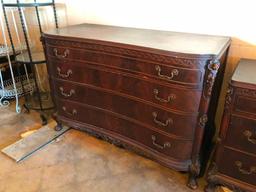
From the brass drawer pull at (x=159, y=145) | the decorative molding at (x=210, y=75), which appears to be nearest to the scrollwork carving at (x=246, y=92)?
the decorative molding at (x=210, y=75)

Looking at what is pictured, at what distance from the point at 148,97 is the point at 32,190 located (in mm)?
975

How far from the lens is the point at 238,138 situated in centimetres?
116

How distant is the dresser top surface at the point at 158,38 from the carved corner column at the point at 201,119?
0.08m

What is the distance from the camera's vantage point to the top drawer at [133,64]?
1.15 m

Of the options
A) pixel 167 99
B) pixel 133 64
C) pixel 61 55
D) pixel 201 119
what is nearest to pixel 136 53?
pixel 133 64

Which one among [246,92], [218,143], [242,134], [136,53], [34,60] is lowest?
[218,143]

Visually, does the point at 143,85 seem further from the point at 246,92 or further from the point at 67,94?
the point at 67,94

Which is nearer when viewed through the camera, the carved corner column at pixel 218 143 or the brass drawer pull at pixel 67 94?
the carved corner column at pixel 218 143

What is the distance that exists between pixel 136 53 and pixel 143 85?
0.20 m

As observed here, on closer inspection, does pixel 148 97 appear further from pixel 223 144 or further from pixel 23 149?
pixel 23 149

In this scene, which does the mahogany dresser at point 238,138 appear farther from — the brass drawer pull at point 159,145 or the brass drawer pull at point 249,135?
the brass drawer pull at point 159,145

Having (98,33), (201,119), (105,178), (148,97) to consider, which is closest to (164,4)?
(98,33)

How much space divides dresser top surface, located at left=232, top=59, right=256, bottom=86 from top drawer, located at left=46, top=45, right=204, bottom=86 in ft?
0.60

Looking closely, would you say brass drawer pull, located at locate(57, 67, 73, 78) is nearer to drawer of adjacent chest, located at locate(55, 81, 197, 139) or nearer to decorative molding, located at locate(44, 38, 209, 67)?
drawer of adjacent chest, located at locate(55, 81, 197, 139)
